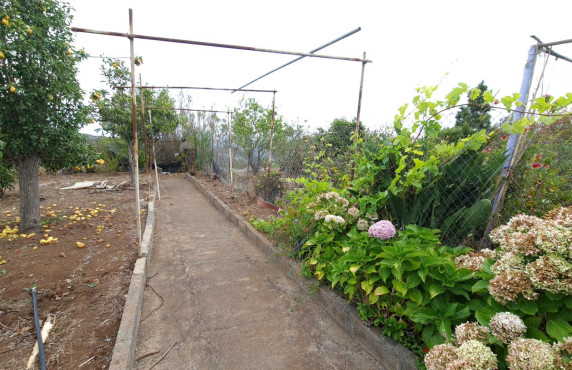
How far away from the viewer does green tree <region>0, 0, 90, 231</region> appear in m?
3.47

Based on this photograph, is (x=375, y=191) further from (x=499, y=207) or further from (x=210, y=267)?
(x=210, y=267)

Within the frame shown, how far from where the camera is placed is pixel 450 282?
1602mm

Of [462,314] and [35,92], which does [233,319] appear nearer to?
[462,314]

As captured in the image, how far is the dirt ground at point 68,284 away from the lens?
1944mm

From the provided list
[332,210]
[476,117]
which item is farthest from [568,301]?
[476,117]

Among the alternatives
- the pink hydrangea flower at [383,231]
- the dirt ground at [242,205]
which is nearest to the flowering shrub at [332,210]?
the pink hydrangea flower at [383,231]

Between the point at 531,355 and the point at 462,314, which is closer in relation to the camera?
the point at 531,355

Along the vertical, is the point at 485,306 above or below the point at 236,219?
above

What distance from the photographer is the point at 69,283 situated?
111 inches

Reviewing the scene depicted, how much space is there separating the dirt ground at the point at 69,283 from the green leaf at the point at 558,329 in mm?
2578

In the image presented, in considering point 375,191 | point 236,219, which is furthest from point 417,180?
point 236,219

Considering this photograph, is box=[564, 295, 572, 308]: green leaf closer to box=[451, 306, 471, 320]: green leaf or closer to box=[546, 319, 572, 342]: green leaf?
box=[546, 319, 572, 342]: green leaf

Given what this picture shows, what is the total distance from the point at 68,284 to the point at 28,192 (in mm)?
→ 2516

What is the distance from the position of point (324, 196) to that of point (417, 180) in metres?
0.89
